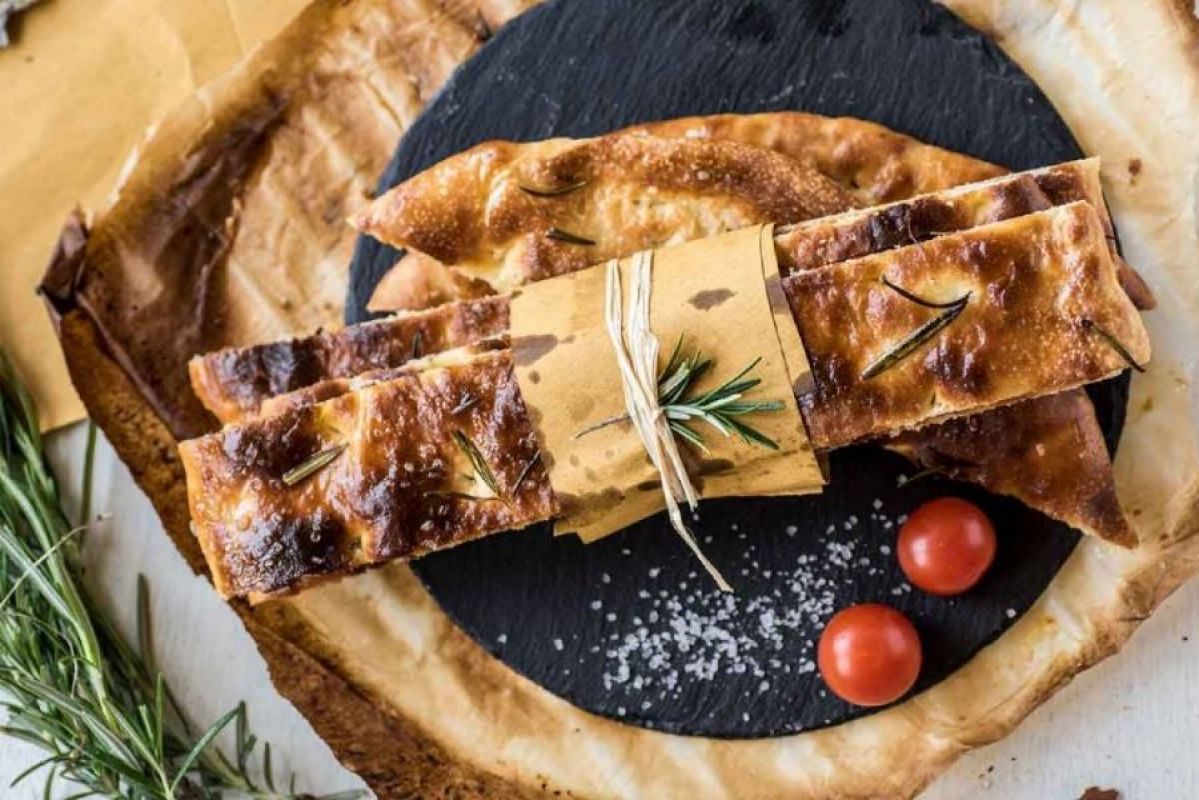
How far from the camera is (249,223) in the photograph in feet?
11.8

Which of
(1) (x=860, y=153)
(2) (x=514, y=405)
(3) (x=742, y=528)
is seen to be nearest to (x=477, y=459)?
(2) (x=514, y=405)

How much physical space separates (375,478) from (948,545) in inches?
52.3

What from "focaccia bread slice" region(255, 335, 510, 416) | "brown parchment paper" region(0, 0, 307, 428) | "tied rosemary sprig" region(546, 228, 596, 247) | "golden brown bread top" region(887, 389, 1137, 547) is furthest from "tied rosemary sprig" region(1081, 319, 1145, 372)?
"brown parchment paper" region(0, 0, 307, 428)

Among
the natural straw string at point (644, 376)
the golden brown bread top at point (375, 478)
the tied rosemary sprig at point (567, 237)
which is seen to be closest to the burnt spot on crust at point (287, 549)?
the golden brown bread top at point (375, 478)

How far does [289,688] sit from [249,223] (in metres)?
1.23

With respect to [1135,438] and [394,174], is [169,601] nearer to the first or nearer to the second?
[394,174]

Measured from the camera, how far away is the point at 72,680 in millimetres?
3342

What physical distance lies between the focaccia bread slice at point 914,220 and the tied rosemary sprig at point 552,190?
0.50 meters

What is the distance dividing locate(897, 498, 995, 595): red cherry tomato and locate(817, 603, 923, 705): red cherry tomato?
0.13 meters

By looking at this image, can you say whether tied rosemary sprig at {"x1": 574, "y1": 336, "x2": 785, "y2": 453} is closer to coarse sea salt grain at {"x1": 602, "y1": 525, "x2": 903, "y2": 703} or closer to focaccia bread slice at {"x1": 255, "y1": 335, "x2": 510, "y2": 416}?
focaccia bread slice at {"x1": 255, "y1": 335, "x2": 510, "y2": 416}

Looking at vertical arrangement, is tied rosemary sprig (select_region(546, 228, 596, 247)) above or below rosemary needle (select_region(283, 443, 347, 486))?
above

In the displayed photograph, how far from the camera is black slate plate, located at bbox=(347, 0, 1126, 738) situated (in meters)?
3.27

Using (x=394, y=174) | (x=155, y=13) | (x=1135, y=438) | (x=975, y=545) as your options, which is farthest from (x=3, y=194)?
(x=1135, y=438)

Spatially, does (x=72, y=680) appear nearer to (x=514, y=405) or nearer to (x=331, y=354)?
(x=331, y=354)
